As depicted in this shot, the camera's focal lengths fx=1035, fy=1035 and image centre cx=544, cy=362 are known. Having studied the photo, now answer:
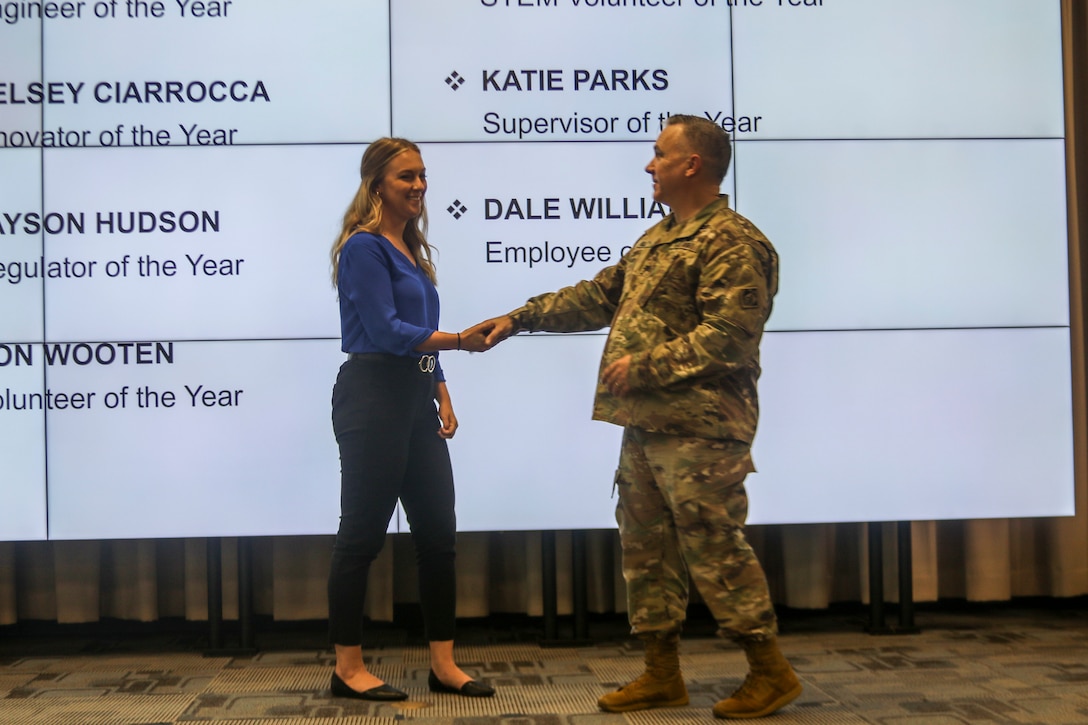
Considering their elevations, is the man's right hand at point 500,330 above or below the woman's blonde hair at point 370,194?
below

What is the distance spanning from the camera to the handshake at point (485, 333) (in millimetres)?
2625

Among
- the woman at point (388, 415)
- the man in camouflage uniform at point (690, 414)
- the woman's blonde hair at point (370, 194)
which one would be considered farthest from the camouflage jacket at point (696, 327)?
the woman's blonde hair at point (370, 194)

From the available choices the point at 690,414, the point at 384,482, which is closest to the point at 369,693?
the point at 384,482

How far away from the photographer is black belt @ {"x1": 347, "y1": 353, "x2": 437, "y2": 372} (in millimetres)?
2660

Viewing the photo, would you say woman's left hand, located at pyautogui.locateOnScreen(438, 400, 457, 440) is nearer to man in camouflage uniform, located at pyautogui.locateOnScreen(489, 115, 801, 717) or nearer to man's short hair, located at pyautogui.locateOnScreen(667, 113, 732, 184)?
man in camouflage uniform, located at pyautogui.locateOnScreen(489, 115, 801, 717)

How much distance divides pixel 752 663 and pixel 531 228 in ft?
5.04

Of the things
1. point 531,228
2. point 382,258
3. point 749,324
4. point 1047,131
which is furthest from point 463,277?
point 1047,131

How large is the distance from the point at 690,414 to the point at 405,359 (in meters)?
0.76

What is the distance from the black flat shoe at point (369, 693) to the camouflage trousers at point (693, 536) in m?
0.66

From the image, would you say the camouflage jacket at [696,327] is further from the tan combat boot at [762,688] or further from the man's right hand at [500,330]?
the tan combat boot at [762,688]

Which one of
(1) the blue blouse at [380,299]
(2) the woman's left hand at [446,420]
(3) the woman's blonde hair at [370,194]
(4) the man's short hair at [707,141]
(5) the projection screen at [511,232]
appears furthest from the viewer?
(5) the projection screen at [511,232]

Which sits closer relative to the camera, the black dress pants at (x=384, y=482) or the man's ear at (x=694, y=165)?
the man's ear at (x=694, y=165)

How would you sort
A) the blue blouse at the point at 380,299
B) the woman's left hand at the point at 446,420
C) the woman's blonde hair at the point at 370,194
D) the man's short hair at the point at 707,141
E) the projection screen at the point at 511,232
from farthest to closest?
1. the projection screen at the point at 511,232
2. the woman's left hand at the point at 446,420
3. the woman's blonde hair at the point at 370,194
4. the blue blouse at the point at 380,299
5. the man's short hair at the point at 707,141

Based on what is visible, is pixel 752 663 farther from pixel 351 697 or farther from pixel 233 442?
pixel 233 442
